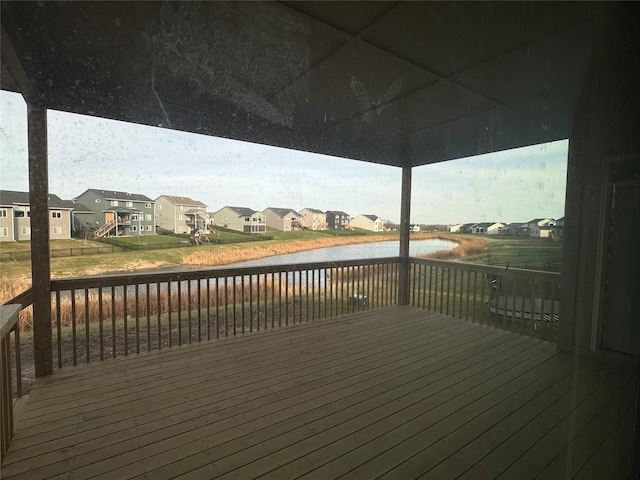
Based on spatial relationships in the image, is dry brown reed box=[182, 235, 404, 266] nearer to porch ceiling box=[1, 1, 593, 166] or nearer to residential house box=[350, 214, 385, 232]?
residential house box=[350, 214, 385, 232]

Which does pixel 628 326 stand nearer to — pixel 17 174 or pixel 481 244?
pixel 481 244

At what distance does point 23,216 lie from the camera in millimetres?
1071

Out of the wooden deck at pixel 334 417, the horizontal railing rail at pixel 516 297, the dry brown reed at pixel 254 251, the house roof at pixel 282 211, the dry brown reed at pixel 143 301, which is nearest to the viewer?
the wooden deck at pixel 334 417

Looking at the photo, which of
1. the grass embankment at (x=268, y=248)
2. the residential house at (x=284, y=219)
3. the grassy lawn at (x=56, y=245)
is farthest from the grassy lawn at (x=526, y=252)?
the grassy lawn at (x=56, y=245)

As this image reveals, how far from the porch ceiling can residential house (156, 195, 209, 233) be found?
37cm

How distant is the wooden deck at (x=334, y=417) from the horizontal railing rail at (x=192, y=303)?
19 centimetres

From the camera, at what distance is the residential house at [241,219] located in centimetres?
135

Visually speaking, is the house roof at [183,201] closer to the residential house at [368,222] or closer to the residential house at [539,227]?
the residential house at [368,222]

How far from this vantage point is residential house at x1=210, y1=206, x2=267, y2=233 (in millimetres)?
1353

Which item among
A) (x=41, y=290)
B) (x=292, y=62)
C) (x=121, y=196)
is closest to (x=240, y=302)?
(x=41, y=290)

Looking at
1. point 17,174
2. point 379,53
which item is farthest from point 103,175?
point 379,53

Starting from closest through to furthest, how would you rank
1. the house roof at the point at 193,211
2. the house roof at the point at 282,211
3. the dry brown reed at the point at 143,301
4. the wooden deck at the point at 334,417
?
the wooden deck at the point at 334,417 < the house roof at the point at 193,211 < the house roof at the point at 282,211 < the dry brown reed at the point at 143,301

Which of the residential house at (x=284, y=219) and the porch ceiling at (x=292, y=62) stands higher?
the porch ceiling at (x=292, y=62)

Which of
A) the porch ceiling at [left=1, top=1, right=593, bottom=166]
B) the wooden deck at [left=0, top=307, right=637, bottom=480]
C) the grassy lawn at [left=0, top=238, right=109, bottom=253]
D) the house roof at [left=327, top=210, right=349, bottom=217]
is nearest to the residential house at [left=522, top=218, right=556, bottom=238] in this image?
the porch ceiling at [left=1, top=1, right=593, bottom=166]
